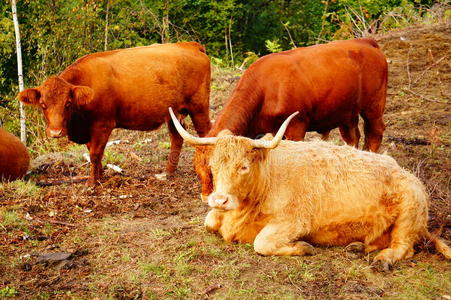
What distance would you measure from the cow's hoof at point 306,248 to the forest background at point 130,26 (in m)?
9.46

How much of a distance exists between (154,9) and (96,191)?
1386cm

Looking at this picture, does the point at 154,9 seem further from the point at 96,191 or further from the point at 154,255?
the point at 154,255

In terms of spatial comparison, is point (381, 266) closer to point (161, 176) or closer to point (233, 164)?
point (233, 164)

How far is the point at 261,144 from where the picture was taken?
4957mm

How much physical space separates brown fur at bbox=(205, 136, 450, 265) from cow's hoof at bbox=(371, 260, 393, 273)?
6 centimetres

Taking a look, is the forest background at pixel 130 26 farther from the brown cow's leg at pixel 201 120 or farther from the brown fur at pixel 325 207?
the brown fur at pixel 325 207

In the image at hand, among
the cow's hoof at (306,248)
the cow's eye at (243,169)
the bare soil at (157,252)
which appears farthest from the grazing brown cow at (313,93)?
the cow's hoof at (306,248)

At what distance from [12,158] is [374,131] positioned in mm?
5607

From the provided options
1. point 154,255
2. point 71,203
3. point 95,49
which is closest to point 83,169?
point 71,203

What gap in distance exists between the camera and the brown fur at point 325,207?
5.10 metres

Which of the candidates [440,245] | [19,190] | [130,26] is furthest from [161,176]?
[130,26]

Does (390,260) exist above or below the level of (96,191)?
above

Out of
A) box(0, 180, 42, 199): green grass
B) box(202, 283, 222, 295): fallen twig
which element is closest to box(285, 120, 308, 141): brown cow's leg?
box(202, 283, 222, 295): fallen twig

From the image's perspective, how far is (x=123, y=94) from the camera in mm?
8203
